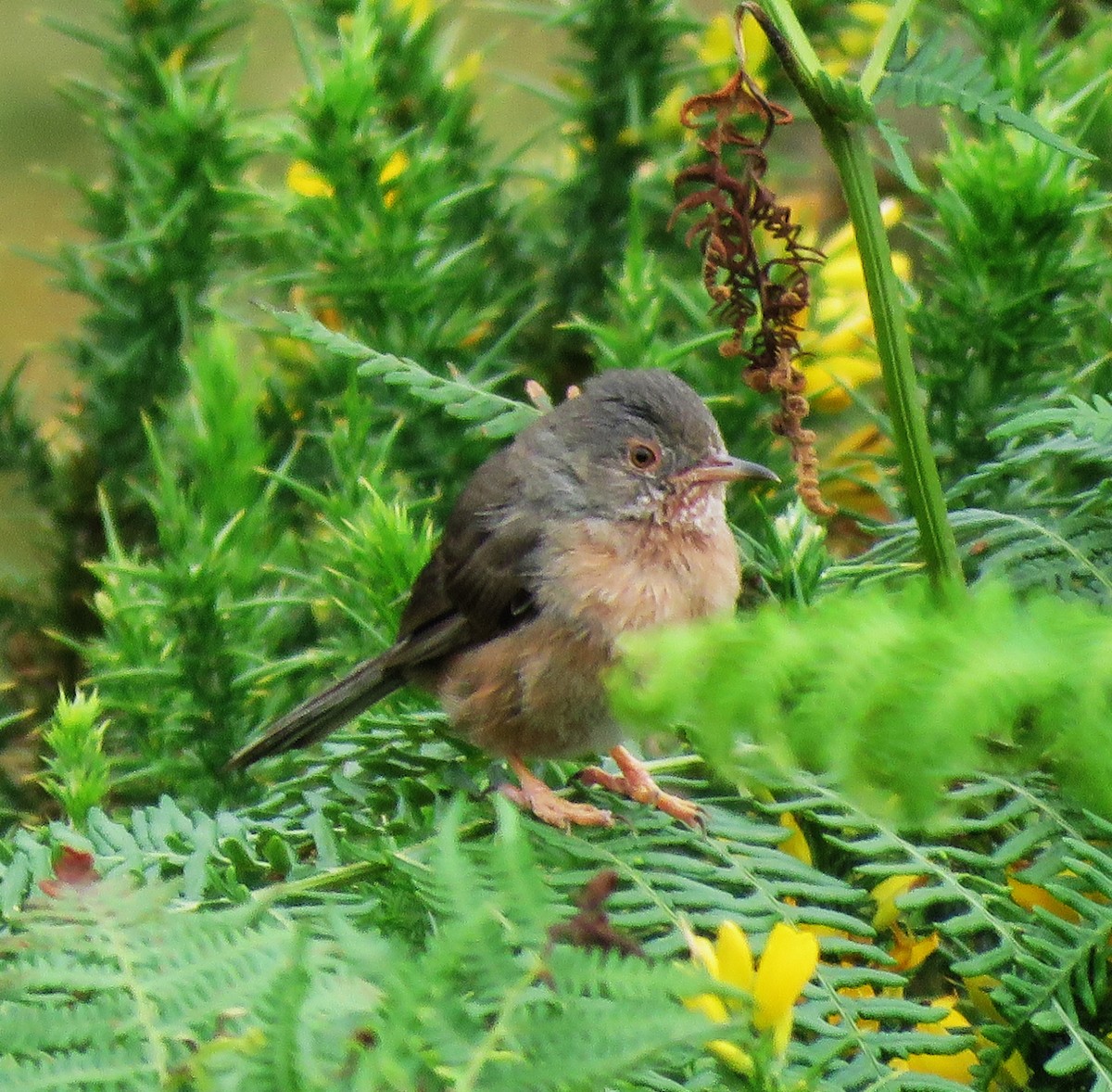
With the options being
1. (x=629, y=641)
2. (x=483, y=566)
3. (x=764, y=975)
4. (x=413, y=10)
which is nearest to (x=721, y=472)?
(x=483, y=566)

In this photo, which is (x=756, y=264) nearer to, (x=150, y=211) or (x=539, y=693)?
(x=539, y=693)

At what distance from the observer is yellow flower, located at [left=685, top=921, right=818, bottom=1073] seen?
1.22 metres

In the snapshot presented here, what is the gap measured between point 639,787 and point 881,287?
70 centimetres

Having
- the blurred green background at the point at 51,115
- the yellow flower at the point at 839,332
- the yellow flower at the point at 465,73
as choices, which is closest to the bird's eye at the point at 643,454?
the yellow flower at the point at 839,332

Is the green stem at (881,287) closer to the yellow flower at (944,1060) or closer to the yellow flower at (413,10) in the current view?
the yellow flower at (944,1060)

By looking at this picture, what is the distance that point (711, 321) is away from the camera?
2340mm

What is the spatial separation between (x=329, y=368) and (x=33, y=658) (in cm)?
70

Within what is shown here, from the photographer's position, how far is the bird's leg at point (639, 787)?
163 centimetres

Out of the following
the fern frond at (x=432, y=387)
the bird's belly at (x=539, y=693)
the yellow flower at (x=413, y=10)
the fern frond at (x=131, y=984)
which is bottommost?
the bird's belly at (x=539, y=693)

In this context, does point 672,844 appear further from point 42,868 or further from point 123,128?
point 123,128

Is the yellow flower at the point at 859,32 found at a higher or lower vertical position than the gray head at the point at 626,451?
higher

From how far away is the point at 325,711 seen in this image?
7.53 feet

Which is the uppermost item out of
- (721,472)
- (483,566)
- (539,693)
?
(721,472)

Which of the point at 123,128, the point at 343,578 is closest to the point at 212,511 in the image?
the point at 343,578
